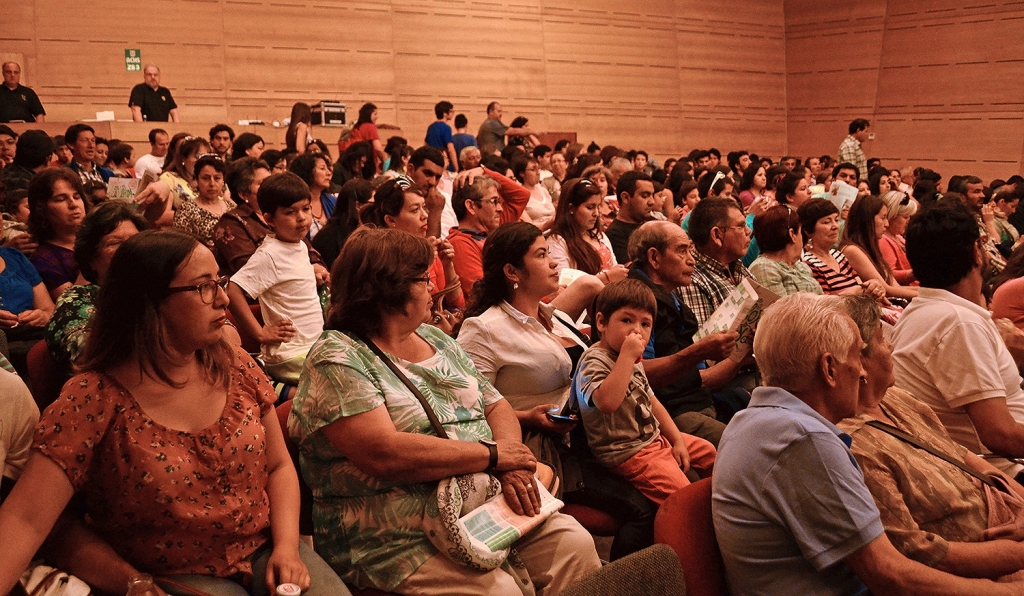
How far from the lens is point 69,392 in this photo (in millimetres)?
1794

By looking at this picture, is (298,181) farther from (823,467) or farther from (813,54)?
(813,54)

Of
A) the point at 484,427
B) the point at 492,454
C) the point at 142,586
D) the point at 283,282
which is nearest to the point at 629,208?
the point at 283,282

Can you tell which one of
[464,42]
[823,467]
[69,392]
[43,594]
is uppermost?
[464,42]

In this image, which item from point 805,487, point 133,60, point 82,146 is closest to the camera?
point 805,487

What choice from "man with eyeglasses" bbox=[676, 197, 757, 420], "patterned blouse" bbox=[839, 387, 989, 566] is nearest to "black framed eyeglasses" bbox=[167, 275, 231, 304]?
"patterned blouse" bbox=[839, 387, 989, 566]

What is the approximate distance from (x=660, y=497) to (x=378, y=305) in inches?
41.1

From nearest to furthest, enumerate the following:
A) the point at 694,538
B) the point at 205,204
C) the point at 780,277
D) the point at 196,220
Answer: the point at 694,538, the point at 780,277, the point at 196,220, the point at 205,204

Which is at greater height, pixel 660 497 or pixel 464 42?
pixel 464 42

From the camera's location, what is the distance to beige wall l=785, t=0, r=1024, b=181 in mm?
13758

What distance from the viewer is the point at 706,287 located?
12.8ft

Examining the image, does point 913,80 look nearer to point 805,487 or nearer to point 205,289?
point 805,487

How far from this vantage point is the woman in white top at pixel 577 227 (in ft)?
15.4

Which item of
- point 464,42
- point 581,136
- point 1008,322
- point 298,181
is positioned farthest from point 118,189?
point 581,136

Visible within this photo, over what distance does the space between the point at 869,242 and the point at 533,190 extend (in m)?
3.17
